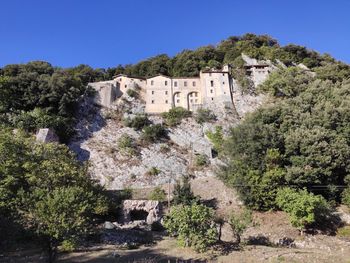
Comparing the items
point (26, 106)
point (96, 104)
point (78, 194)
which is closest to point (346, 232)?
point (78, 194)

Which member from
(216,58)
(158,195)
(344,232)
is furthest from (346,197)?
(216,58)

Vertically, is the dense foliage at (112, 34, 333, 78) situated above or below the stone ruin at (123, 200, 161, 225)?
above

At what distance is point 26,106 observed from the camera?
49.7 m

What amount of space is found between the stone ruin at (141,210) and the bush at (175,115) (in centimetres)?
2232

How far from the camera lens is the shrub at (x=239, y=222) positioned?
25.0 metres

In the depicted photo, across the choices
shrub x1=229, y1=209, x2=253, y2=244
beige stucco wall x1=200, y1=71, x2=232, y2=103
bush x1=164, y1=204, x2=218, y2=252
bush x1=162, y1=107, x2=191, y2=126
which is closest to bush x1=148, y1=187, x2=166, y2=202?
shrub x1=229, y1=209, x2=253, y2=244

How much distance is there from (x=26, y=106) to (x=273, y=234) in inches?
1486

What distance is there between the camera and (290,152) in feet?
113

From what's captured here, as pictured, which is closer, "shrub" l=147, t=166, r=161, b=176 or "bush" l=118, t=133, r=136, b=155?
"shrub" l=147, t=166, r=161, b=176

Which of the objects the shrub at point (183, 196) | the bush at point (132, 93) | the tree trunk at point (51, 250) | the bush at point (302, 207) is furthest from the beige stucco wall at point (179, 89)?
the tree trunk at point (51, 250)

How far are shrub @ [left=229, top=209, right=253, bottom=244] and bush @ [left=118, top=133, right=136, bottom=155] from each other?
19.0 m

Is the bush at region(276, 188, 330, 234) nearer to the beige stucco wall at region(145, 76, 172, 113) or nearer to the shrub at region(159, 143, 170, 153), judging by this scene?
the shrub at region(159, 143, 170, 153)

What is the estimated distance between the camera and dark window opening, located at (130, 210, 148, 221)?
32.6 meters

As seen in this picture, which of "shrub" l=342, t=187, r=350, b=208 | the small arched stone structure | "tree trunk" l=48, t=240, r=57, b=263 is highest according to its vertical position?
the small arched stone structure
